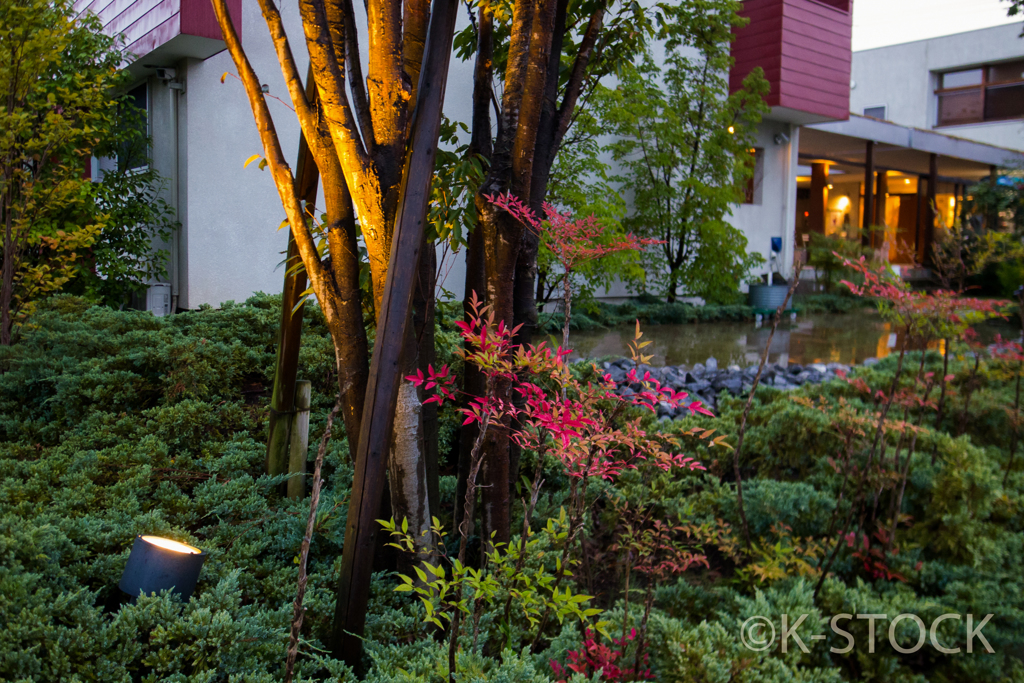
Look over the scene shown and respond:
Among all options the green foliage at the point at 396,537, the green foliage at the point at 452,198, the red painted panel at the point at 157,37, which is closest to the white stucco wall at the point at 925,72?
the green foliage at the point at 396,537

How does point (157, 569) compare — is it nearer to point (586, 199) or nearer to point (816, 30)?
point (586, 199)

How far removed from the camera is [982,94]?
22844 millimetres

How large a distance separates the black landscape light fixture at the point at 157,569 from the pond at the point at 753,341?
18.1ft

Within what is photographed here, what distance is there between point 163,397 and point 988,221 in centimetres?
1920

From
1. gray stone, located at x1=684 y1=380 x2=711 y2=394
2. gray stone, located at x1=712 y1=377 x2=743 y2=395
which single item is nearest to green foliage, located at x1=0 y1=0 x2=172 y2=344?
gray stone, located at x1=684 y1=380 x2=711 y2=394

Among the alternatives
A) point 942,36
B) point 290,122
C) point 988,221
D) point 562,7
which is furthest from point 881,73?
point 562,7

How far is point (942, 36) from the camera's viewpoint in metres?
22.8

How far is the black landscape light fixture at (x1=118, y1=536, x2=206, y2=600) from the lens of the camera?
175cm

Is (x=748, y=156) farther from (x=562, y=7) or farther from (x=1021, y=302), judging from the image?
(x=562, y=7)

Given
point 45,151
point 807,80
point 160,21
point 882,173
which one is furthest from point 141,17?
point 882,173

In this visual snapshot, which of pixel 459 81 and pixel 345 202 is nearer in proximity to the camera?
pixel 345 202

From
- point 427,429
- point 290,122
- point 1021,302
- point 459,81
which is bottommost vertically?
point 427,429

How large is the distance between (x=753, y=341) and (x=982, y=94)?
1965 centimetres

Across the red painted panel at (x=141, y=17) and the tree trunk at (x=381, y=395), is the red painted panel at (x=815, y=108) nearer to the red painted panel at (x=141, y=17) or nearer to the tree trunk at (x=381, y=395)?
the red painted panel at (x=141, y=17)
